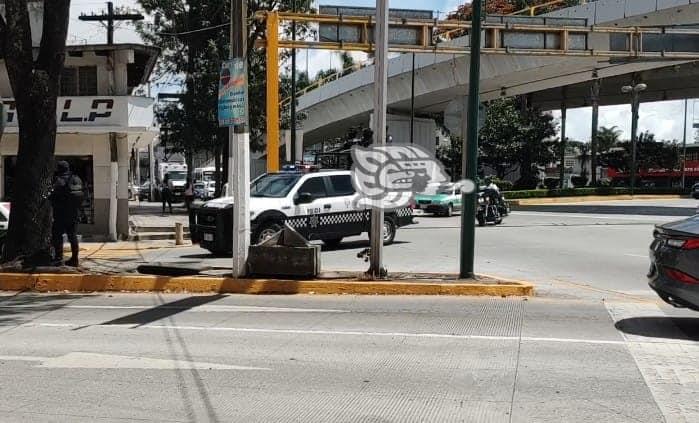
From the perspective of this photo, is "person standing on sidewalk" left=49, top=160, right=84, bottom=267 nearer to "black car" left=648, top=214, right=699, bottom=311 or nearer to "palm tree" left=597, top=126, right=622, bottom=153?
"black car" left=648, top=214, right=699, bottom=311

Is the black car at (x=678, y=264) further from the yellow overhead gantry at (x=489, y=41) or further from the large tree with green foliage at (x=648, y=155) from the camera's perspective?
the large tree with green foliage at (x=648, y=155)

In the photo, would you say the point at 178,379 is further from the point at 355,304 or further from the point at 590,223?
the point at 590,223

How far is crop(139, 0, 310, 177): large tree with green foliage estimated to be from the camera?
29.3m

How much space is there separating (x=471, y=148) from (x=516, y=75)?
24.3 m

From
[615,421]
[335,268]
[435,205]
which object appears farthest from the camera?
[435,205]

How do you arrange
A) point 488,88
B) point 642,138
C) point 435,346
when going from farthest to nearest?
point 642,138 < point 488,88 < point 435,346

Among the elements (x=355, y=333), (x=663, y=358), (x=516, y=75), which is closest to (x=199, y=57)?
(x=516, y=75)

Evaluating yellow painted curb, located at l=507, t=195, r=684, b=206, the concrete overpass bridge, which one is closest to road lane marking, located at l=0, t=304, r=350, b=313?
the concrete overpass bridge

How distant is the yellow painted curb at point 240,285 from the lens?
1037 centimetres

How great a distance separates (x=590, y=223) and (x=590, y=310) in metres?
17.8

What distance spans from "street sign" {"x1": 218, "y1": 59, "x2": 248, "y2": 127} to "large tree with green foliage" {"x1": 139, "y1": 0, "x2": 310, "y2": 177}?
18.2 meters

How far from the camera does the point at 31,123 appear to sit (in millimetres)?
11719

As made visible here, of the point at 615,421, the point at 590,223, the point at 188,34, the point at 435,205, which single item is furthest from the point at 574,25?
the point at 615,421

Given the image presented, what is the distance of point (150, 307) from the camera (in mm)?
9508
